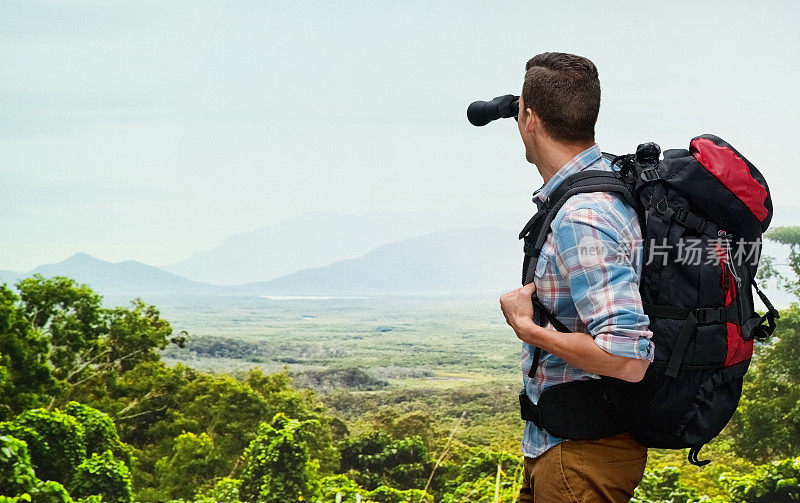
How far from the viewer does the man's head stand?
1248mm

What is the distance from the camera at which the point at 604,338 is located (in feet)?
3.65

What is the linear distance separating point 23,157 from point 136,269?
49.3 inches

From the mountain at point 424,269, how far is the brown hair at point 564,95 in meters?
6.17

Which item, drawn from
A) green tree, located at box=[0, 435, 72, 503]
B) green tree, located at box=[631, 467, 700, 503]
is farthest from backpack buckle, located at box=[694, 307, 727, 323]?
green tree, located at box=[631, 467, 700, 503]

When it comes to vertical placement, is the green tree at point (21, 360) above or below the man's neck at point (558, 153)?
below

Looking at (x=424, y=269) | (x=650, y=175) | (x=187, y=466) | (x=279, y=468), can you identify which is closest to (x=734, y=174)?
(x=650, y=175)

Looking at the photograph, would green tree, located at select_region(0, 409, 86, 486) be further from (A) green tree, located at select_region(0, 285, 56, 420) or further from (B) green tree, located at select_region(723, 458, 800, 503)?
(B) green tree, located at select_region(723, 458, 800, 503)

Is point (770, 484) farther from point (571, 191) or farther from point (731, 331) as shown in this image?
point (571, 191)

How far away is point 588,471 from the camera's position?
1252mm

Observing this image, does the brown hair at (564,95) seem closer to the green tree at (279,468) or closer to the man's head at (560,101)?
the man's head at (560,101)

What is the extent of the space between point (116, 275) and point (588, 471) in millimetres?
5437

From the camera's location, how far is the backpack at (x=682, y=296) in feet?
3.94

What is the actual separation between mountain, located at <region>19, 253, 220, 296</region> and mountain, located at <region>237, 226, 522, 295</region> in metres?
1.01

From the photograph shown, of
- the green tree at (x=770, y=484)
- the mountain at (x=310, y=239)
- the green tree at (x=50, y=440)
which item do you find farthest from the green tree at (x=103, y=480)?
the green tree at (x=770, y=484)
